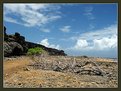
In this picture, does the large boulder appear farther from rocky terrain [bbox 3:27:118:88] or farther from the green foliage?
the green foliage

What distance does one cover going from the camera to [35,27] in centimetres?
441

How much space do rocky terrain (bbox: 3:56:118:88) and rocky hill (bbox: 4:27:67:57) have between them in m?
0.13

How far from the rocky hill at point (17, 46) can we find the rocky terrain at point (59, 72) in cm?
13

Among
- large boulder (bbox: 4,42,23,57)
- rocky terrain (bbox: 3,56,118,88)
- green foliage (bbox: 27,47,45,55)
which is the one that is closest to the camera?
rocky terrain (bbox: 3,56,118,88)

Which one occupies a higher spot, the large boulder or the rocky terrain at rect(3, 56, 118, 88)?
the large boulder

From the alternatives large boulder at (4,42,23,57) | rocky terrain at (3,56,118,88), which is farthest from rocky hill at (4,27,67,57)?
rocky terrain at (3,56,118,88)

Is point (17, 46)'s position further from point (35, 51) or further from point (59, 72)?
point (59, 72)

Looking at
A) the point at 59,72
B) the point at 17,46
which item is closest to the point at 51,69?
the point at 59,72

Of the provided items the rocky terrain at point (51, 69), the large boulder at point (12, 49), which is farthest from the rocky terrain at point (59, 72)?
the large boulder at point (12, 49)

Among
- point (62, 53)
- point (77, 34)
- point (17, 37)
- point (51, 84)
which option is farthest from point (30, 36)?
point (51, 84)

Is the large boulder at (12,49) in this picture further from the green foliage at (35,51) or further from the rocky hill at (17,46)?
the green foliage at (35,51)

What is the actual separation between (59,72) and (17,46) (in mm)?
1144

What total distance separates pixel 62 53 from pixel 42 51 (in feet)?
0.86

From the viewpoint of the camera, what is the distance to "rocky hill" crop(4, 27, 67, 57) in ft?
12.6
